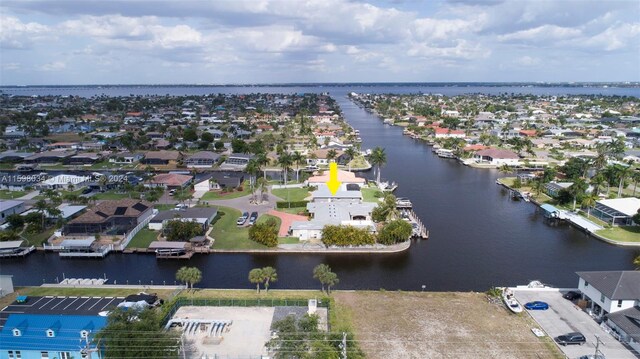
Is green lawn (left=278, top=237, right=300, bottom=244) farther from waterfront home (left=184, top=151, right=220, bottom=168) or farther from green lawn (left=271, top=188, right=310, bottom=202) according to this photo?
waterfront home (left=184, top=151, right=220, bottom=168)

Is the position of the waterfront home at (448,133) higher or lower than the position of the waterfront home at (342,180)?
higher

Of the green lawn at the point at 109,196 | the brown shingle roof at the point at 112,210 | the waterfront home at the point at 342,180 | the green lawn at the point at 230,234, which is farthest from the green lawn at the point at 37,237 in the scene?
the waterfront home at the point at 342,180

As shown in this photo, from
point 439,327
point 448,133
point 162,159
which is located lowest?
point 439,327

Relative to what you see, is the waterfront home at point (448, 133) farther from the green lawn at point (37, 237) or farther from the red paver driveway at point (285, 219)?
the green lawn at point (37, 237)

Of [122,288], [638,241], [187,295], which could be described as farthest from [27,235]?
[638,241]

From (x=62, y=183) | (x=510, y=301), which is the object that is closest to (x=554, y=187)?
(x=510, y=301)

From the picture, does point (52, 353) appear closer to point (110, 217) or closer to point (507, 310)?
point (110, 217)

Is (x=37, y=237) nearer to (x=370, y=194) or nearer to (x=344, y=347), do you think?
(x=370, y=194)
